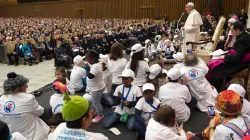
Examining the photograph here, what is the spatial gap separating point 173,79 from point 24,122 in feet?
7.64

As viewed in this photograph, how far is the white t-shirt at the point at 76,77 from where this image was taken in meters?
5.61

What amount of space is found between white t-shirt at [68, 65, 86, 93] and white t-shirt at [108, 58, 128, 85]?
0.81 m

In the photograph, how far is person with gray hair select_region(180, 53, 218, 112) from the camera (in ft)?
14.4

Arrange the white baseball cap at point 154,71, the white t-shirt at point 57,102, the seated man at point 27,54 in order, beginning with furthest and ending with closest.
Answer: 1. the seated man at point 27,54
2. the white baseball cap at point 154,71
3. the white t-shirt at point 57,102

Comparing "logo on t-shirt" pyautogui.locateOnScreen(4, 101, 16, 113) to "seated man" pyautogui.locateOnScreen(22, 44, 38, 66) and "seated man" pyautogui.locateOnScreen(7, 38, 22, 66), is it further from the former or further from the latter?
"seated man" pyautogui.locateOnScreen(7, 38, 22, 66)

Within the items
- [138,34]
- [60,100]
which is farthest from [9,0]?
[60,100]

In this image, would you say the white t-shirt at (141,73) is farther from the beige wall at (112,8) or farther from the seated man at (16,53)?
the beige wall at (112,8)

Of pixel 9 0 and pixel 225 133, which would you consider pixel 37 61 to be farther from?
pixel 9 0

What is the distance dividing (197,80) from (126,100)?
146 centimetres

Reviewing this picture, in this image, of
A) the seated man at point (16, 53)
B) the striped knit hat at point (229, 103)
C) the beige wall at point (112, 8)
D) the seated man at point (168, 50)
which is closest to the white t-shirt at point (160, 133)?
the striped knit hat at point (229, 103)

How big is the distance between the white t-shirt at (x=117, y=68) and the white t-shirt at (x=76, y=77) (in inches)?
31.7

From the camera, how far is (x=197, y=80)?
4.44 m

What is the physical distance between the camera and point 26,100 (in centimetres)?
309

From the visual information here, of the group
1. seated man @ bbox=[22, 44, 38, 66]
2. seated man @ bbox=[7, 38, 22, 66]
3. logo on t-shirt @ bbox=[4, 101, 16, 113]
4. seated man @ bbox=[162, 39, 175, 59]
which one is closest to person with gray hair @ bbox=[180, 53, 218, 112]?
logo on t-shirt @ bbox=[4, 101, 16, 113]
